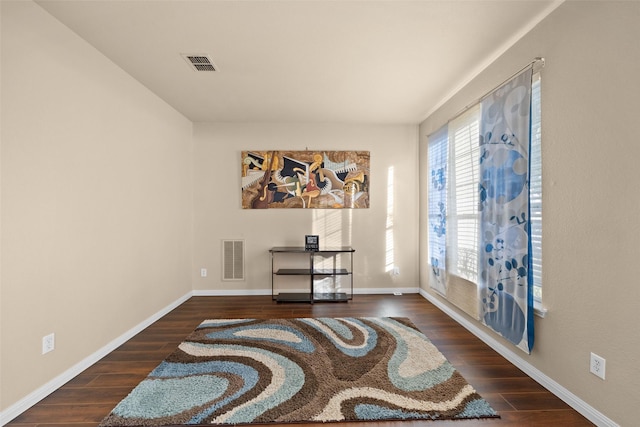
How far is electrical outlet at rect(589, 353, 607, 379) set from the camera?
5.64ft

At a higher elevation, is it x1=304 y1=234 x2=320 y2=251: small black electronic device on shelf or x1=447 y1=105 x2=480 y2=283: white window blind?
x1=447 y1=105 x2=480 y2=283: white window blind

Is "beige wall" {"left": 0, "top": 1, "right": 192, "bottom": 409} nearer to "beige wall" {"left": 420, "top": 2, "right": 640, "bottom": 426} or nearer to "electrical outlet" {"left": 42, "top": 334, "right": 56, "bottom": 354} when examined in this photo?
"electrical outlet" {"left": 42, "top": 334, "right": 56, "bottom": 354}

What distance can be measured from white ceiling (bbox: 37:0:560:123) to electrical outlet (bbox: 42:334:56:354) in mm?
2229

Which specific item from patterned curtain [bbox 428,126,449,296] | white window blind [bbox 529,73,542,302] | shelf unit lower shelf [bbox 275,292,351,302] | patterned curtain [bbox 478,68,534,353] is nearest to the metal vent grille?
shelf unit lower shelf [bbox 275,292,351,302]

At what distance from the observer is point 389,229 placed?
4.62 metres

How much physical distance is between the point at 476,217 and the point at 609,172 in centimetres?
139

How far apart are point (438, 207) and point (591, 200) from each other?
2130 millimetres

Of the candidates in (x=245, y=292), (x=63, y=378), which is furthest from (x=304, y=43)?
(x=245, y=292)

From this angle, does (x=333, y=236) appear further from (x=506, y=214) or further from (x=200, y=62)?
(x=200, y=62)

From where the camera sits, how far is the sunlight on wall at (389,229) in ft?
15.2

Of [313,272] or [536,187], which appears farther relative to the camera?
[313,272]

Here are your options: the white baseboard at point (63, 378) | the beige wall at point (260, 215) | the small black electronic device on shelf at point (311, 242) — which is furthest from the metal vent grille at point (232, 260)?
the white baseboard at point (63, 378)

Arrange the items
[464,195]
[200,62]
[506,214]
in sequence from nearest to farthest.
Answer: [506,214] < [200,62] < [464,195]

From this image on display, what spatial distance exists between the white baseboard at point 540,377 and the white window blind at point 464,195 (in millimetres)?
488
